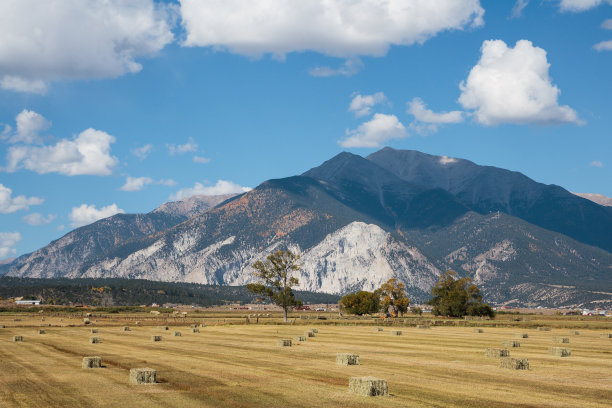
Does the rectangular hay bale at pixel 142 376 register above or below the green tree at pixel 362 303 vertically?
below

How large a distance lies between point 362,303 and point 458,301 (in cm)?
2668

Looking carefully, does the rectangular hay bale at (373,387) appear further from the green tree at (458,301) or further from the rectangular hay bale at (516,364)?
the green tree at (458,301)

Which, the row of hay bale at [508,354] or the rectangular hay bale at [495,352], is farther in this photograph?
the rectangular hay bale at [495,352]

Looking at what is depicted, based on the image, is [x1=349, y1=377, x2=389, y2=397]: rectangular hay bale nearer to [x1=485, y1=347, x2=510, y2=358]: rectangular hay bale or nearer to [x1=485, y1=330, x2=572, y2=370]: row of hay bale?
[x1=485, y1=330, x2=572, y2=370]: row of hay bale

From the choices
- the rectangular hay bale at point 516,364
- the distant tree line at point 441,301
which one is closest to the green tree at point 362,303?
the distant tree line at point 441,301

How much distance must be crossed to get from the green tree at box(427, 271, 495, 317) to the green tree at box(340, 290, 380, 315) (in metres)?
15.3

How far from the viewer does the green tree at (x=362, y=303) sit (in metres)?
179

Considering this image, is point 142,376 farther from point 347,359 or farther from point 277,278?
point 277,278

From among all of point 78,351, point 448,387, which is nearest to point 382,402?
point 448,387

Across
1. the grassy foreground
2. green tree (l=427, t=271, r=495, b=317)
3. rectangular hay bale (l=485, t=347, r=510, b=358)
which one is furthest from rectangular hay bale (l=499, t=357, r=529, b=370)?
green tree (l=427, t=271, r=495, b=317)

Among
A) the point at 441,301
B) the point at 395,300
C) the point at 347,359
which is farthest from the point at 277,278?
the point at 347,359

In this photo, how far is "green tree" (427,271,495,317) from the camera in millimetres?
164125

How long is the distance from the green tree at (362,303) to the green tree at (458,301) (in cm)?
1528

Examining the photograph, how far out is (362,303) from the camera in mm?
179625
